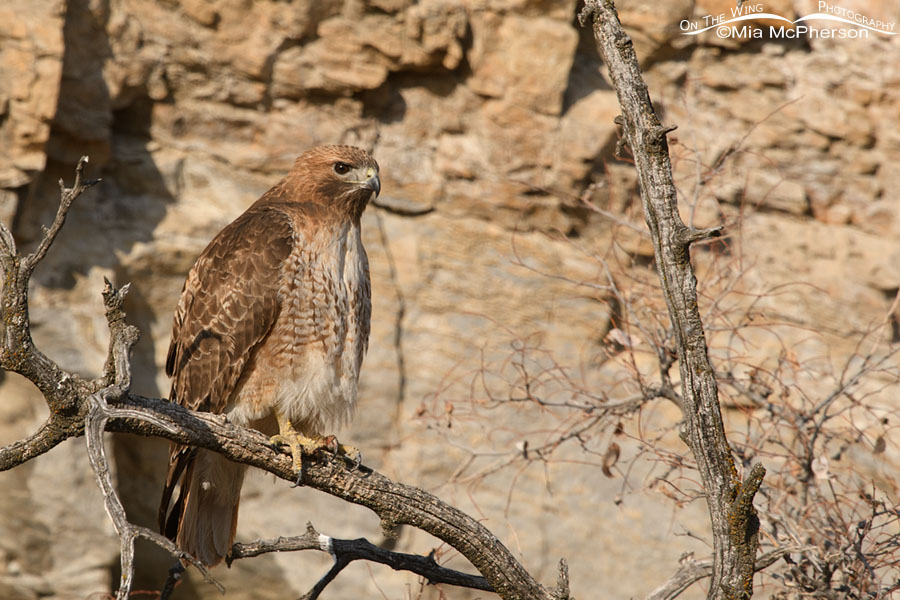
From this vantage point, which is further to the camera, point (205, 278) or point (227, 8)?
point (227, 8)

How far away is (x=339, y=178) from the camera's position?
14.8 ft

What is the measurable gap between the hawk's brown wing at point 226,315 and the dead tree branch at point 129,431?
74cm

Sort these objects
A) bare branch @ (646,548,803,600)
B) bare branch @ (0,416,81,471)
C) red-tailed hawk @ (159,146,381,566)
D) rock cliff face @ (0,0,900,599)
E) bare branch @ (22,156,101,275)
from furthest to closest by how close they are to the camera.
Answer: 1. rock cliff face @ (0,0,900,599)
2. red-tailed hawk @ (159,146,381,566)
3. bare branch @ (646,548,803,600)
4. bare branch @ (0,416,81,471)
5. bare branch @ (22,156,101,275)

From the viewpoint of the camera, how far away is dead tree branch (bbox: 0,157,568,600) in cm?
247

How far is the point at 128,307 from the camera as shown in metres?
7.13

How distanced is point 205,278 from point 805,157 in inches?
203

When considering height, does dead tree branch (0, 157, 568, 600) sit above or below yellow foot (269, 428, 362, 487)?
below

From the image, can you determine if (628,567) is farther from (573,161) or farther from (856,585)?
(856,585)

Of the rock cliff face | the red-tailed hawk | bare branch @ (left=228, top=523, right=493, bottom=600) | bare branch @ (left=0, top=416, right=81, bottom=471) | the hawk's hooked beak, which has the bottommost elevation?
bare branch @ (left=0, top=416, right=81, bottom=471)

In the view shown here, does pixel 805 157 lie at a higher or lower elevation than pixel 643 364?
higher

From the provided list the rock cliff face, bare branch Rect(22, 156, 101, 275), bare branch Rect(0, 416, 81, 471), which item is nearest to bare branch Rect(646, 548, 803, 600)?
bare branch Rect(0, 416, 81, 471)

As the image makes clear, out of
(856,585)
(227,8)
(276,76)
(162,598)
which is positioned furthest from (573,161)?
(162,598)

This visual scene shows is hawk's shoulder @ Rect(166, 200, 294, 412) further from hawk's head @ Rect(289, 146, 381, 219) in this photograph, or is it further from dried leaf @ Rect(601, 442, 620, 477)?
dried leaf @ Rect(601, 442, 620, 477)

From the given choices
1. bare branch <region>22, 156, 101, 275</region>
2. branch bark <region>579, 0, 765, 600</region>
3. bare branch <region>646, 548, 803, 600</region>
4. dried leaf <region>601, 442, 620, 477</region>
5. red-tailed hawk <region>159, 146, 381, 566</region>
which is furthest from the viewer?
dried leaf <region>601, 442, 620, 477</region>
